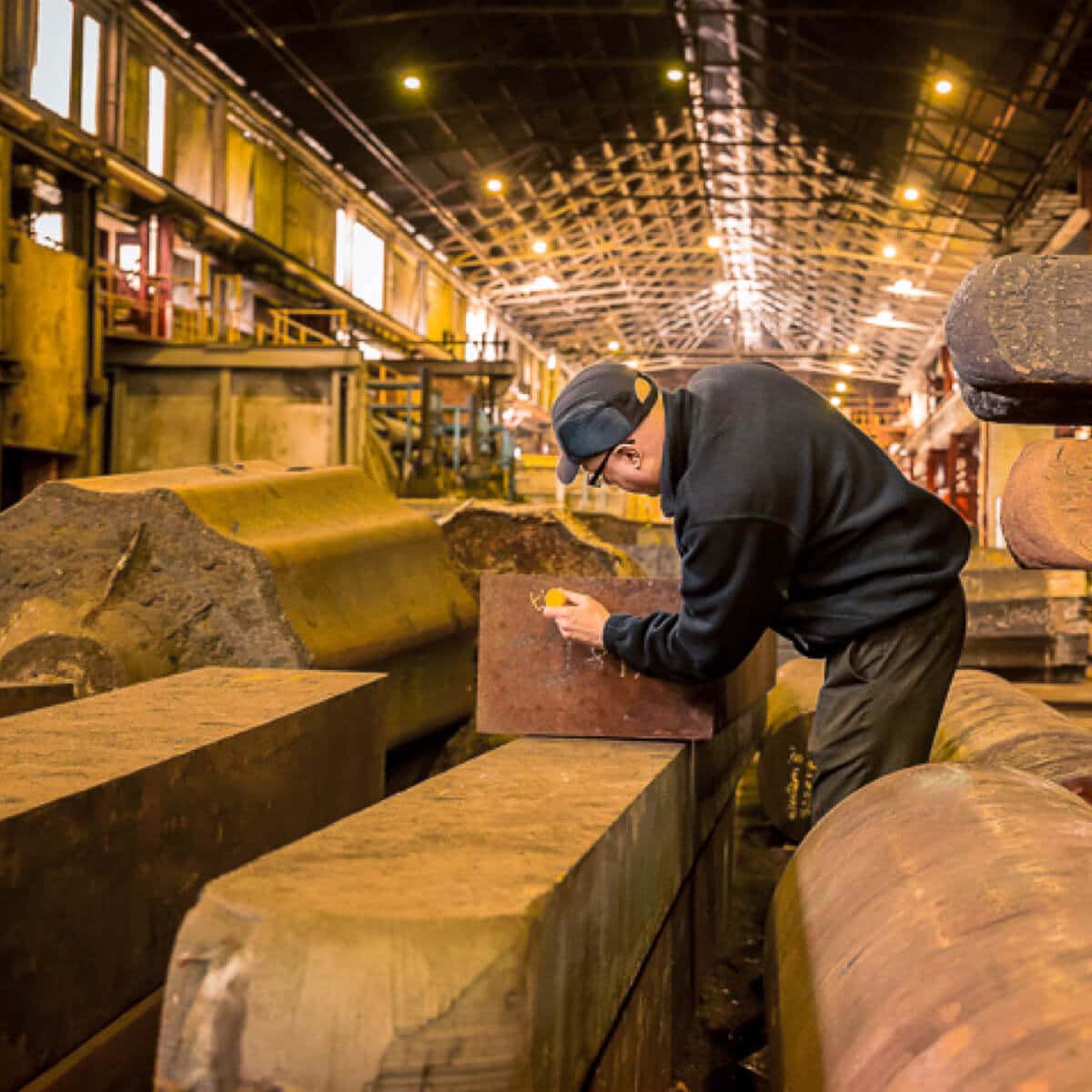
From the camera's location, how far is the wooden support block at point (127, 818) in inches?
73.3

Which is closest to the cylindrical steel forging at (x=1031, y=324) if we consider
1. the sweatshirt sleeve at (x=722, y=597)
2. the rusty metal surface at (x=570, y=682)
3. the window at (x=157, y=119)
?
the sweatshirt sleeve at (x=722, y=597)

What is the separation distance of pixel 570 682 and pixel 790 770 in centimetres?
218

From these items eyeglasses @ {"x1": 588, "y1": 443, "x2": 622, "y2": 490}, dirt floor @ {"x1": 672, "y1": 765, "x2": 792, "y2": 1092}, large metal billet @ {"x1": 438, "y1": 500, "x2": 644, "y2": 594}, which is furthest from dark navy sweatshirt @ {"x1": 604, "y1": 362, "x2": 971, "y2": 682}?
large metal billet @ {"x1": 438, "y1": 500, "x2": 644, "y2": 594}

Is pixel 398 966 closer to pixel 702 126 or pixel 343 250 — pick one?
pixel 343 250

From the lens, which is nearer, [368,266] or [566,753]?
[566,753]

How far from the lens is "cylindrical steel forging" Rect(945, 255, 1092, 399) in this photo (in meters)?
2.21

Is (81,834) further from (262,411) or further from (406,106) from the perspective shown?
(406,106)

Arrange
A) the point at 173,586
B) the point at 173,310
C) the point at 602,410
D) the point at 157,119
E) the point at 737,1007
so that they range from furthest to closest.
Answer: the point at 157,119 → the point at 173,310 → the point at 173,586 → the point at 737,1007 → the point at 602,410

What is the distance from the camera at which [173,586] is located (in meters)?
4.02

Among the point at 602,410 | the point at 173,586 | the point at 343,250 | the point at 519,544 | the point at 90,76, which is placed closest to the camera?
the point at 602,410

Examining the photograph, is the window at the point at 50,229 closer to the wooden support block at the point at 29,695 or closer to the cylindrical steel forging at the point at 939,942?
the wooden support block at the point at 29,695

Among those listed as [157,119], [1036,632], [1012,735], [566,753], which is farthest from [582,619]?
[157,119]

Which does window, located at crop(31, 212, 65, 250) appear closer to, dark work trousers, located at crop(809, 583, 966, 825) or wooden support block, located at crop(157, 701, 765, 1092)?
dark work trousers, located at crop(809, 583, 966, 825)

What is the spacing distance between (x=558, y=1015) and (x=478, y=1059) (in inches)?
10.0
